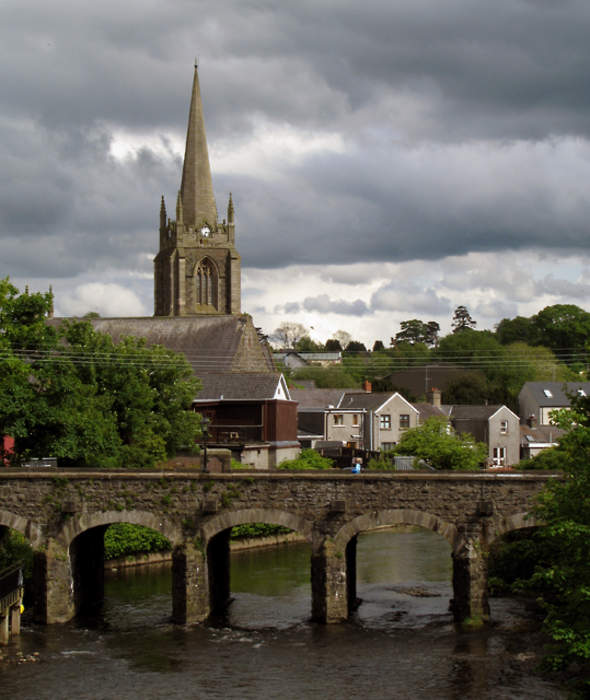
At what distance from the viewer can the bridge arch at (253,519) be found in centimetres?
3050

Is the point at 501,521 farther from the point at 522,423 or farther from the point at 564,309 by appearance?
the point at 564,309

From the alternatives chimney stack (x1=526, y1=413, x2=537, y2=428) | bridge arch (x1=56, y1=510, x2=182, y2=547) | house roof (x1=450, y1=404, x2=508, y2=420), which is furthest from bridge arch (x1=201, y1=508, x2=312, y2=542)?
chimney stack (x1=526, y1=413, x2=537, y2=428)

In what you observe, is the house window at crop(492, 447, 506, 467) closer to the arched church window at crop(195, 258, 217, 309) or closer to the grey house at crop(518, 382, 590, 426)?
the grey house at crop(518, 382, 590, 426)

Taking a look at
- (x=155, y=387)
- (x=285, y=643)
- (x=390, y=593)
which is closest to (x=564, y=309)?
(x=155, y=387)

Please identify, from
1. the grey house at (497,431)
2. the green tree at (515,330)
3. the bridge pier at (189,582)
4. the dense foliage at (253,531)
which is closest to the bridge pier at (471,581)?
the bridge pier at (189,582)

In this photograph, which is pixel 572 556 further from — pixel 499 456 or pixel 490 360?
pixel 490 360

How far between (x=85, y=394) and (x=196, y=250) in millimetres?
52380

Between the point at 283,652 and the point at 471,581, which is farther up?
the point at 471,581

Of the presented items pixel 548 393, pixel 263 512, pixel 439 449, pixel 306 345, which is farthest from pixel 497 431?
pixel 306 345

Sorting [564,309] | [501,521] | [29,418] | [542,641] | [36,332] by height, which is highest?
[564,309]

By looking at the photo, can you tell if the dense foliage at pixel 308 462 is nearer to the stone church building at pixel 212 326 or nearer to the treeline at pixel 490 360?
the stone church building at pixel 212 326

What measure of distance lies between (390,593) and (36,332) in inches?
698

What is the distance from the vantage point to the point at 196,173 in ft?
315

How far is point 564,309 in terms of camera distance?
458 ft
